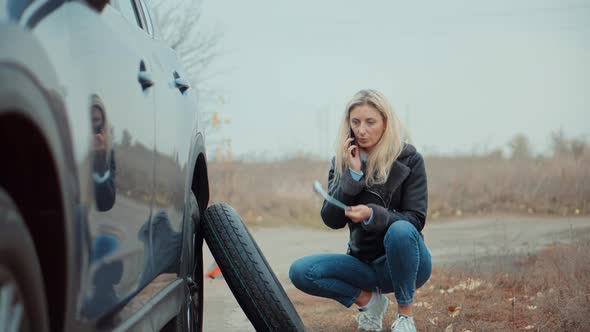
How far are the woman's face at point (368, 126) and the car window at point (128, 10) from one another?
1666 mm

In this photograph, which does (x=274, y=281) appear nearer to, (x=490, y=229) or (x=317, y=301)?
(x=317, y=301)

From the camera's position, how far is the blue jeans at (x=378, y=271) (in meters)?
4.72

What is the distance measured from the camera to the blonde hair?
4.81 m

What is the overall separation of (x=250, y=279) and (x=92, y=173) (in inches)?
74.6

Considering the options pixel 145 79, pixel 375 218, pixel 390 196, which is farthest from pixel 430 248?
pixel 145 79

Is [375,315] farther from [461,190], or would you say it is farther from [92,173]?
[461,190]

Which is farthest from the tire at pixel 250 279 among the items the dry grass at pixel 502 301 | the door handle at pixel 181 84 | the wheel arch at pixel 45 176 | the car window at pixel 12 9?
the car window at pixel 12 9

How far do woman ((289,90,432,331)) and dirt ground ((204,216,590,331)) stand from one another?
1.45 feet

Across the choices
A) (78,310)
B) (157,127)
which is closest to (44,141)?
(78,310)

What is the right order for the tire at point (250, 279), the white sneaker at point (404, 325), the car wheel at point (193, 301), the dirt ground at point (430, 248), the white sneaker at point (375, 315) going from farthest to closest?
the dirt ground at point (430, 248) → the white sneaker at point (375, 315) → the white sneaker at point (404, 325) → the tire at point (250, 279) → the car wheel at point (193, 301)

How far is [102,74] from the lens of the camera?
2377mm

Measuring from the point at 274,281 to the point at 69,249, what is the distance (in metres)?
2.20

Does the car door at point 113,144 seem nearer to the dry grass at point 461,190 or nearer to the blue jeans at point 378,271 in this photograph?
the blue jeans at point 378,271

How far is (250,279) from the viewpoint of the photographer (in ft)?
13.1
